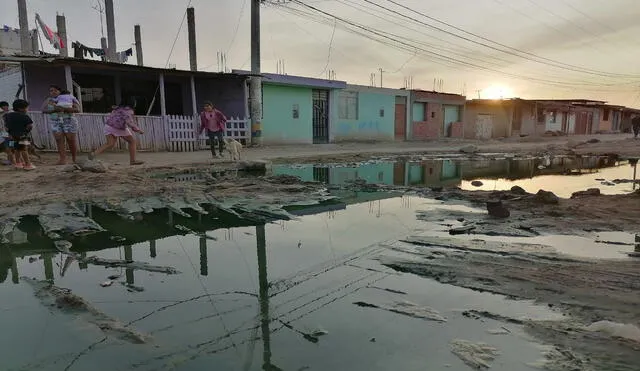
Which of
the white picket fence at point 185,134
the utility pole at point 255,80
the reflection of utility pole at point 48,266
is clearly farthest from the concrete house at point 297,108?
the reflection of utility pole at point 48,266

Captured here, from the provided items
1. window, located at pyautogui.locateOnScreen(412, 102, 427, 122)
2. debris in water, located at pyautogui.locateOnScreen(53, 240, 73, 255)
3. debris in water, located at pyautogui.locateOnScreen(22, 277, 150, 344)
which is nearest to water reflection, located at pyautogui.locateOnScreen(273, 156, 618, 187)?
debris in water, located at pyautogui.locateOnScreen(53, 240, 73, 255)

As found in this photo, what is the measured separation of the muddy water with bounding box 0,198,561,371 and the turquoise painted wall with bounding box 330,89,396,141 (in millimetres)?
19504

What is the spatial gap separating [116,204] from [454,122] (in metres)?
29.8

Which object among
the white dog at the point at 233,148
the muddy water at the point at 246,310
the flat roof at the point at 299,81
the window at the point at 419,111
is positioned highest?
the flat roof at the point at 299,81

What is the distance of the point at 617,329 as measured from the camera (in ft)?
8.29

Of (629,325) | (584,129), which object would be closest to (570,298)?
(629,325)

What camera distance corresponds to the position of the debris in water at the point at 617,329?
2.44 m

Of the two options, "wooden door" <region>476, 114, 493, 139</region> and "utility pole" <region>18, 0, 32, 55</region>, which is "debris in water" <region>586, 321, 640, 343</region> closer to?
"utility pole" <region>18, 0, 32, 55</region>

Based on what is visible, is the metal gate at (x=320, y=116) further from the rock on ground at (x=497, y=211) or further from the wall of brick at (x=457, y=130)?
the rock on ground at (x=497, y=211)

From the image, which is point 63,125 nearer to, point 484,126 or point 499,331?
point 499,331

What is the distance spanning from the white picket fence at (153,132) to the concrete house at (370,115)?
7443 mm

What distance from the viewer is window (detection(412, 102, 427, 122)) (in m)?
29.4

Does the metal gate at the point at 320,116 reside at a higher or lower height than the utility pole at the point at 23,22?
lower

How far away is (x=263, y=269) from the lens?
12.9ft
